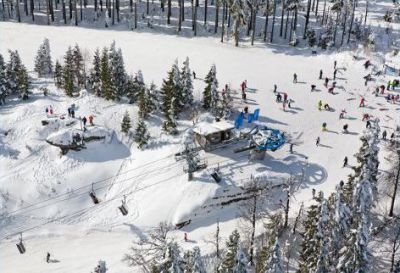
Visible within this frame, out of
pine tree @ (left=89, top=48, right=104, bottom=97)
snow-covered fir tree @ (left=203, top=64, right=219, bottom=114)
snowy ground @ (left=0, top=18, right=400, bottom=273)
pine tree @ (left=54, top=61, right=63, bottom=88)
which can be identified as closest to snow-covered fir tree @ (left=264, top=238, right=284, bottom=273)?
snowy ground @ (left=0, top=18, right=400, bottom=273)

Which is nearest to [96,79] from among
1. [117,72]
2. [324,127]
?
[117,72]

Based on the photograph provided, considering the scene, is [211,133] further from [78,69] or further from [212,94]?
[78,69]

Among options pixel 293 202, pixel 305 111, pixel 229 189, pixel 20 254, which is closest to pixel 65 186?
pixel 20 254

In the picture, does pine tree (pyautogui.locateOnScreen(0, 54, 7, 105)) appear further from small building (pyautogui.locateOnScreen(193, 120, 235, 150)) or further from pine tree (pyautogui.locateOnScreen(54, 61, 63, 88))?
small building (pyautogui.locateOnScreen(193, 120, 235, 150))

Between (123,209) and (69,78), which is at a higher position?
(69,78)

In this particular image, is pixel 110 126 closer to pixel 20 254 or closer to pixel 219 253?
pixel 20 254

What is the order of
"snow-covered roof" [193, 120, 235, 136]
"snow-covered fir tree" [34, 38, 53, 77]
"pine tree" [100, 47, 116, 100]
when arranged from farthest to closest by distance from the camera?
1. "snow-covered fir tree" [34, 38, 53, 77]
2. "pine tree" [100, 47, 116, 100]
3. "snow-covered roof" [193, 120, 235, 136]
